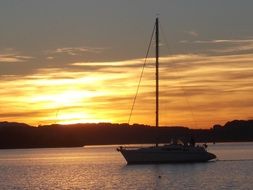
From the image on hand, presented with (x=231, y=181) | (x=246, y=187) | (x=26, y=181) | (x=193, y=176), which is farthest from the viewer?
(x=26, y=181)

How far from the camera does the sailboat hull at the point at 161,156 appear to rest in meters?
73.7

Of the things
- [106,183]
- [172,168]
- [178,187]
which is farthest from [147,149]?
[178,187]

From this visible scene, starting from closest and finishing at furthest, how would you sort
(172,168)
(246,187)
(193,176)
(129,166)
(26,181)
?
(246,187) → (193,176) → (26,181) → (172,168) → (129,166)

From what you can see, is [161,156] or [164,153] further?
[161,156]

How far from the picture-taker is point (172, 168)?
2874 inches

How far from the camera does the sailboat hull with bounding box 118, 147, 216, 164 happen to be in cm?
7369

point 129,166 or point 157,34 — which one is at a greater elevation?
point 157,34

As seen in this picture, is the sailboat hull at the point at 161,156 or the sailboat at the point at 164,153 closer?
the sailboat at the point at 164,153

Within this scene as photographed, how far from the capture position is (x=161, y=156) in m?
73.6

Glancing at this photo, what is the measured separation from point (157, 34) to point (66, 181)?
18.2 metres

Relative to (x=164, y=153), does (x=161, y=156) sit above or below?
below

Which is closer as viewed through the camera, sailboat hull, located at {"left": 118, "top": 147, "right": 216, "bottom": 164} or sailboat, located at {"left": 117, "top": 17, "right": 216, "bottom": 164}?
sailboat, located at {"left": 117, "top": 17, "right": 216, "bottom": 164}

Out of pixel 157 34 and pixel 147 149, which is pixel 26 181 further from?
pixel 157 34

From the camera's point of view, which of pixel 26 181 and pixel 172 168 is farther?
pixel 172 168
